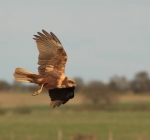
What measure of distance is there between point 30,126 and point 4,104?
22446 millimetres

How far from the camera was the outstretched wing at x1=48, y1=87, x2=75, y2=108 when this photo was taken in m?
10.9

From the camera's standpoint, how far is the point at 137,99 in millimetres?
74625

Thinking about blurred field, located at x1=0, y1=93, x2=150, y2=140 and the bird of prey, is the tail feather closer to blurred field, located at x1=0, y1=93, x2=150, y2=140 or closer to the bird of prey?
the bird of prey

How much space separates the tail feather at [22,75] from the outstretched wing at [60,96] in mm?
772

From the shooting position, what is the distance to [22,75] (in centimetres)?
1049

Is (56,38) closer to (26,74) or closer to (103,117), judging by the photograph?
(26,74)

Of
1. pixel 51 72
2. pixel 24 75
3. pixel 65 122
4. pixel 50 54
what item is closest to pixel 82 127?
pixel 65 122

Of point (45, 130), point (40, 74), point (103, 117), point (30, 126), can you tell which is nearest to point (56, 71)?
point (40, 74)

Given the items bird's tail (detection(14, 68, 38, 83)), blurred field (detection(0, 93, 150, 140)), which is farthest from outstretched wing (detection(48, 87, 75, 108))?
blurred field (detection(0, 93, 150, 140))

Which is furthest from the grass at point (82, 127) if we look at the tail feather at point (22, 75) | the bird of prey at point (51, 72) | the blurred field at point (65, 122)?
the tail feather at point (22, 75)

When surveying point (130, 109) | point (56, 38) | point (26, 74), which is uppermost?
point (130, 109)

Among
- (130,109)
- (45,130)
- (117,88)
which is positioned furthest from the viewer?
(117,88)

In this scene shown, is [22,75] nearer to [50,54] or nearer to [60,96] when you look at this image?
[50,54]

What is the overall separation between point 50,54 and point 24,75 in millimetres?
658
